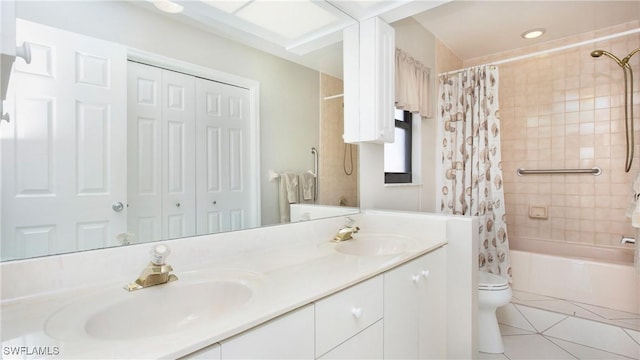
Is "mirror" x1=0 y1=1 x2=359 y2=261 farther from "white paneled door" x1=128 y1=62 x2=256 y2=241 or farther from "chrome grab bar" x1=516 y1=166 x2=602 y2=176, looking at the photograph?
"chrome grab bar" x1=516 y1=166 x2=602 y2=176

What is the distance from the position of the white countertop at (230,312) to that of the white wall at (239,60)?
0.99 feet

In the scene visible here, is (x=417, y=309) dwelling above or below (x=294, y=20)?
below

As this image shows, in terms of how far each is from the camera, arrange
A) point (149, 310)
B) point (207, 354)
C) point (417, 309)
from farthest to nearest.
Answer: point (417, 309)
point (149, 310)
point (207, 354)

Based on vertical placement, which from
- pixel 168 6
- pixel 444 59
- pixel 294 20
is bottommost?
pixel 168 6

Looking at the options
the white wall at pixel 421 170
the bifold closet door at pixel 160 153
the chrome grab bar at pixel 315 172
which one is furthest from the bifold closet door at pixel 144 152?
the white wall at pixel 421 170

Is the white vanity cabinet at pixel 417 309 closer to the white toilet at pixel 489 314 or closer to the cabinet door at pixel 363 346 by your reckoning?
the cabinet door at pixel 363 346

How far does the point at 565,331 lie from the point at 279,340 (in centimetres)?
226

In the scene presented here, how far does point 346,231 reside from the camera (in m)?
1.64

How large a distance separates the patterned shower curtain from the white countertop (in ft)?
4.61

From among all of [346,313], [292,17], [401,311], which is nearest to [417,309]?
[401,311]

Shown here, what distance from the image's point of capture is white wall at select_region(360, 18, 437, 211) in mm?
2059

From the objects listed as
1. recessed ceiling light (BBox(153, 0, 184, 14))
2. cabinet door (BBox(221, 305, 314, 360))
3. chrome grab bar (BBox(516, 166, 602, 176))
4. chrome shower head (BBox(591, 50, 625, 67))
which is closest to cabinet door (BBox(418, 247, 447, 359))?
cabinet door (BBox(221, 305, 314, 360))

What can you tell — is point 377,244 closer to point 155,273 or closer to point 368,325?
point 368,325

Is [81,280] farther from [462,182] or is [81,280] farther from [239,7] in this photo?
[462,182]
